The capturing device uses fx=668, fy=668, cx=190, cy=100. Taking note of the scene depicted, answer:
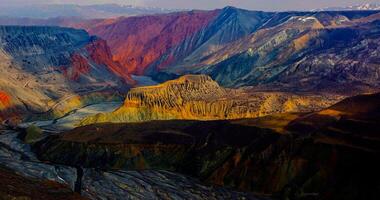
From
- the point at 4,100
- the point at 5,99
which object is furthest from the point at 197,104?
the point at 5,99

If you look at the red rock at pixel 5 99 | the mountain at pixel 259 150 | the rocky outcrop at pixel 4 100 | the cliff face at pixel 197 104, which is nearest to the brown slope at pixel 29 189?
the mountain at pixel 259 150

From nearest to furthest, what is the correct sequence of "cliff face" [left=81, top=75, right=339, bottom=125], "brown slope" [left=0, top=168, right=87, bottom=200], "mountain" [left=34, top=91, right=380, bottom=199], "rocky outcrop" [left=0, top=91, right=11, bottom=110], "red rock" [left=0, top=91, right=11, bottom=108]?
"brown slope" [left=0, top=168, right=87, bottom=200]
"mountain" [left=34, top=91, right=380, bottom=199]
"cliff face" [left=81, top=75, right=339, bottom=125]
"rocky outcrop" [left=0, top=91, right=11, bottom=110]
"red rock" [left=0, top=91, right=11, bottom=108]

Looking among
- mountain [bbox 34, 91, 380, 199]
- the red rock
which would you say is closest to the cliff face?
the red rock

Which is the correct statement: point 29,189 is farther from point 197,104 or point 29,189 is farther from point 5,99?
point 5,99

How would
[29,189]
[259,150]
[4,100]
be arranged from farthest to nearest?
[4,100] → [259,150] → [29,189]

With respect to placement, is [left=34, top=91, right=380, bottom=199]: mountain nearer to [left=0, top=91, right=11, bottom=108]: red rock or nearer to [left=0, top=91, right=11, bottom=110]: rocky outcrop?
[left=0, top=91, right=11, bottom=110]: rocky outcrop
